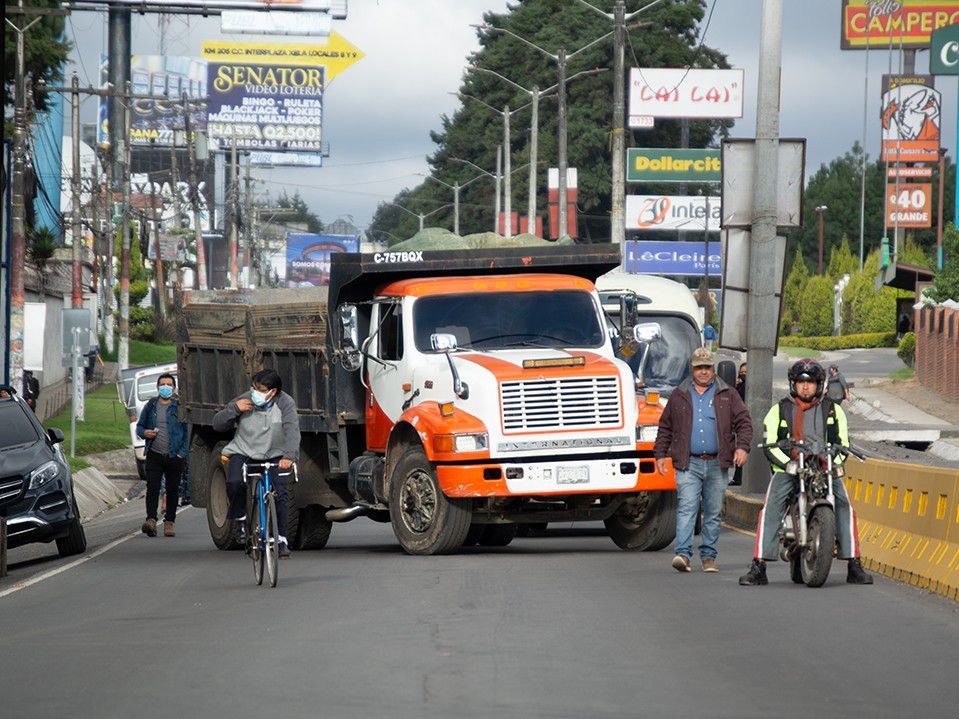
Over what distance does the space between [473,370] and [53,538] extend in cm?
566

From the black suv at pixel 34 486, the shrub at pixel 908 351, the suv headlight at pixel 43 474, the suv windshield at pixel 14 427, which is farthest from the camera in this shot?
the shrub at pixel 908 351

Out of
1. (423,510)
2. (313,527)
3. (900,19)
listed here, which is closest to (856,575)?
(423,510)

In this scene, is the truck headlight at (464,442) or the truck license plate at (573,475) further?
the truck license plate at (573,475)

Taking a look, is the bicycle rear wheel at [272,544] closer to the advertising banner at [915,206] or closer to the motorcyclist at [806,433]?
the motorcyclist at [806,433]

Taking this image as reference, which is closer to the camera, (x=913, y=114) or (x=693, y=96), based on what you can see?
(x=693, y=96)

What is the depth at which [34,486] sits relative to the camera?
65.7 ft

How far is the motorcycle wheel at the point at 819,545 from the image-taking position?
14.0 metres

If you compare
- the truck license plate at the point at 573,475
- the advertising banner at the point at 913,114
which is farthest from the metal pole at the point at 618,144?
the advertising banner at the point at 913,114

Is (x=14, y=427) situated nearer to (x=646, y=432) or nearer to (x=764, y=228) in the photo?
(x=646, y=432)

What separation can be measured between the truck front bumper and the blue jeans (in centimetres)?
115

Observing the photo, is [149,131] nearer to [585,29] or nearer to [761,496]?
[585,29]

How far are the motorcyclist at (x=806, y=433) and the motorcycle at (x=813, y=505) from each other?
0.21ft

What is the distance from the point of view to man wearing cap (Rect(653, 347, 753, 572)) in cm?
1564

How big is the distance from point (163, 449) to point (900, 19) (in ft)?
306
